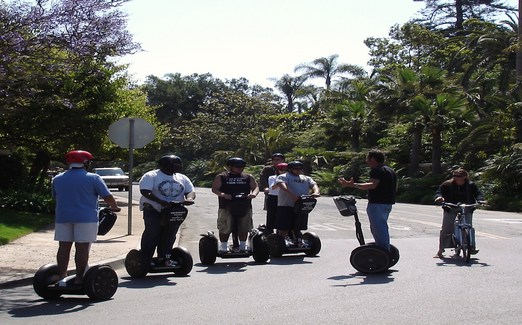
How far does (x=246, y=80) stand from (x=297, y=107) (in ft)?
53.3

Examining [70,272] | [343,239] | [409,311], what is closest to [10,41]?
[70,272]

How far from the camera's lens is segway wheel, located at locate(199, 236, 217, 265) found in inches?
452

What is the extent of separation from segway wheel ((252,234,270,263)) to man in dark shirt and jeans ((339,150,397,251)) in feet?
6.42

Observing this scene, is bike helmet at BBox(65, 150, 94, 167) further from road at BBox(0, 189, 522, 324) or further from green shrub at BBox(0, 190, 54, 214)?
green shrub at BBox(0, 190, 54, 214)

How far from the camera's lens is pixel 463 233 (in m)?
11.6

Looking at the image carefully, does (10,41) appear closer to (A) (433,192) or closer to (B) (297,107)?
(A) (433,192)

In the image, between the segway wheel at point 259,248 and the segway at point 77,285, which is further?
the segway wheel at point 259,248

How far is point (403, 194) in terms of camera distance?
1443 inches

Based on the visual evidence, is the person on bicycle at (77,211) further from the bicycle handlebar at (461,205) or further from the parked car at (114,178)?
the parked car at (114,178)

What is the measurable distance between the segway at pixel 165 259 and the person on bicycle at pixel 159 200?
0.02 m

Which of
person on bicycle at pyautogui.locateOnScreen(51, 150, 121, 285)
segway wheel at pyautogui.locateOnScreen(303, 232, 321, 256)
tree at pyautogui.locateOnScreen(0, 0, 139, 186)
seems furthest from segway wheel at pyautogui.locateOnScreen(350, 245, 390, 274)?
tree at pyautogui.locateOnScreen(0, 0, 139, 186)

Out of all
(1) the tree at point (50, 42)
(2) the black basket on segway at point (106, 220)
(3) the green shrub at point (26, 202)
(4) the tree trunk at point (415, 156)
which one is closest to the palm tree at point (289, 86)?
(4) the tree trunk at point (415, 156)

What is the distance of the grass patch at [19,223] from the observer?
14.6 meters

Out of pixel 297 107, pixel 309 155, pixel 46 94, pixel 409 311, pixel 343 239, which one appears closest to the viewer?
pixel 409 311
